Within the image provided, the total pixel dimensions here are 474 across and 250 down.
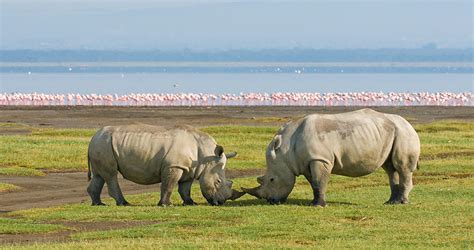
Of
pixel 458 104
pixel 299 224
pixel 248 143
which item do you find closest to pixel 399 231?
pixel 299 224

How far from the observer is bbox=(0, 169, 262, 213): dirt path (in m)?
28.7

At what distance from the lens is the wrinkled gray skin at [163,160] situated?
26875 millimetres

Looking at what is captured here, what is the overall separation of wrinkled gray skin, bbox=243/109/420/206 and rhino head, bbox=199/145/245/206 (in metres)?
0.38

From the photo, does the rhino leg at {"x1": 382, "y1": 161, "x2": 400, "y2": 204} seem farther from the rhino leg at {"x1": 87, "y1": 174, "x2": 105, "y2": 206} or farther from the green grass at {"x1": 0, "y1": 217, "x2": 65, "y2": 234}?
the green grass at {"x1": 0, "y1": 217, "x2": 65, "y2": 234}

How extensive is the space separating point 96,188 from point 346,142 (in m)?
5.26

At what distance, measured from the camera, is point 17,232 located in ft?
74.8

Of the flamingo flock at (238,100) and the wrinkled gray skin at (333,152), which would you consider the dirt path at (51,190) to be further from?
the flamingo flock at (238,100)

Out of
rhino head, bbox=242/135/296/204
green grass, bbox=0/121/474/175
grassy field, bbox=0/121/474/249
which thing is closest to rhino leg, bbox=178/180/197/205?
grassy field, bbox=0/121/474/249

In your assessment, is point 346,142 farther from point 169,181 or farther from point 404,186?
point 169,181

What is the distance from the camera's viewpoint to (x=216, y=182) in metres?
27.0

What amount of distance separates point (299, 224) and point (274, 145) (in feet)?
12.1

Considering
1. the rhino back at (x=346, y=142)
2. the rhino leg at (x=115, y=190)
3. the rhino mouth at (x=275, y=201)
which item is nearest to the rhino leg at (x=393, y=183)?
the rhino back at (x=346, y=142)

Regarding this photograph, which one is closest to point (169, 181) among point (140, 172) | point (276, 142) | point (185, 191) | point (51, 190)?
point (185, 191)

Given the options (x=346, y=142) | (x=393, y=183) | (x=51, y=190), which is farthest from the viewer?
(x=51, y=190)
